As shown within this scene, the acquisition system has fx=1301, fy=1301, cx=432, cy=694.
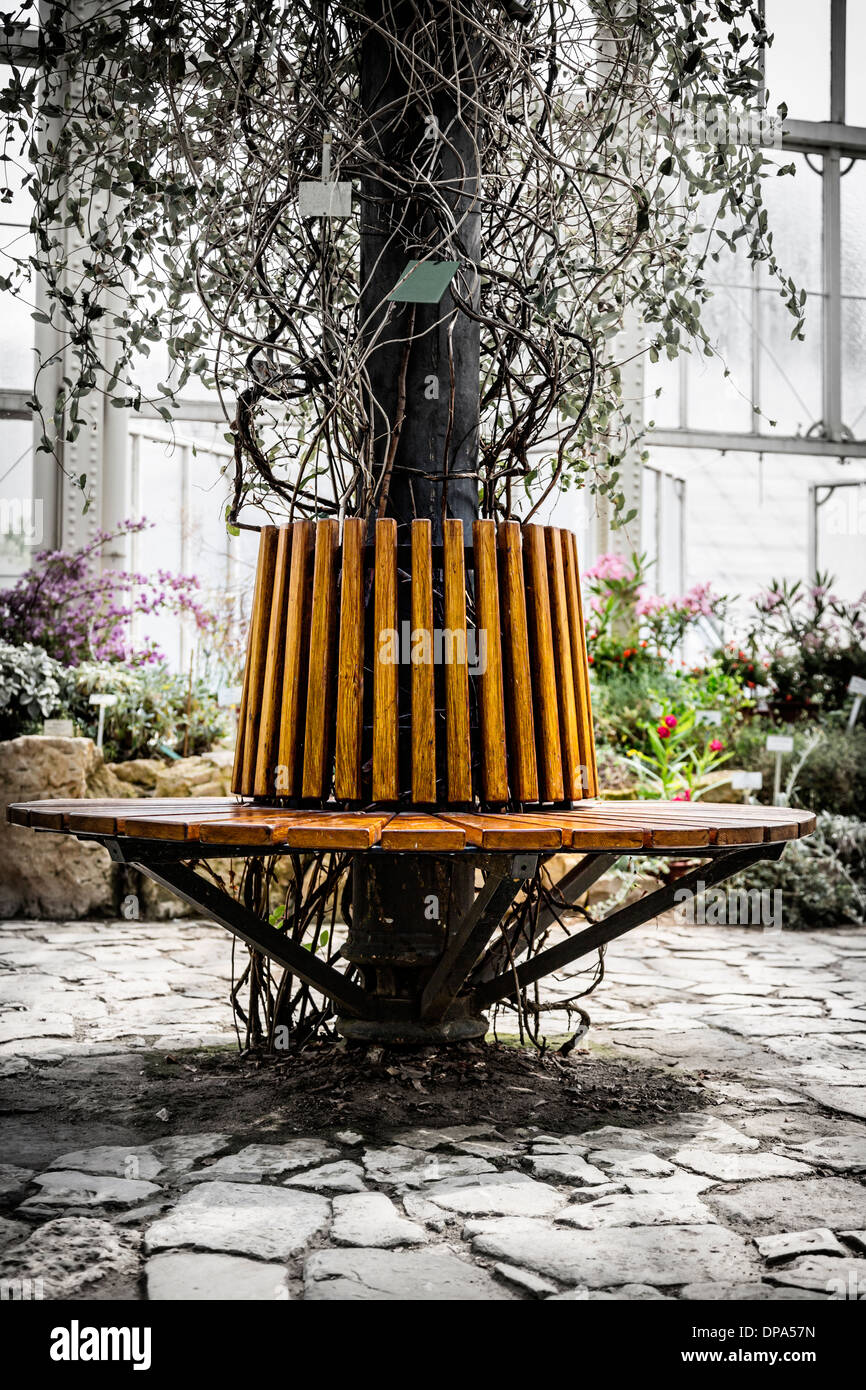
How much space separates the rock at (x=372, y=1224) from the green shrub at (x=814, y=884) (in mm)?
4052

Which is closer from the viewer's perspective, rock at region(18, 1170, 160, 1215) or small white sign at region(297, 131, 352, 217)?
rock at region(18, 1170, 160, 1215)

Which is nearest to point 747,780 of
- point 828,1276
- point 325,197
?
point 325,197

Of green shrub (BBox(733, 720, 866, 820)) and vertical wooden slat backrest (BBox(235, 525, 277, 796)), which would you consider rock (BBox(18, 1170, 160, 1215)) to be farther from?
green shrub (BBox(733, 720, 866, 820))

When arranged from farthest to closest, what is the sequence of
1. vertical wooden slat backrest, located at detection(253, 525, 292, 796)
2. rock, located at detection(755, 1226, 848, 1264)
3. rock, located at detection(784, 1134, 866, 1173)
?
1. vertical wooden slat backrest, located at detection(253, 525, 292, 796)
2. rock, located at detection(784, 1134, 866, 1173)
3. rock, located at detection(755, 1226, 848, 1264)

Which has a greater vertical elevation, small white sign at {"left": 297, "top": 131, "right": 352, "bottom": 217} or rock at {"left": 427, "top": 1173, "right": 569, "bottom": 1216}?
small white sign at {"left": 297, "top": 131, "right": 352, "bottom": 217}

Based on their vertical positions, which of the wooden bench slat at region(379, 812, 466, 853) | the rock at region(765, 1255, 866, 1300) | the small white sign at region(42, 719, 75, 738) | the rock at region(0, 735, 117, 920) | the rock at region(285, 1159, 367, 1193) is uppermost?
the small white sign at region(42, 719, 75, 738)

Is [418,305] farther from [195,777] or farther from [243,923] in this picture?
[195,777]

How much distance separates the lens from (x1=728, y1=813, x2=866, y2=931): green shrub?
5.92 meters

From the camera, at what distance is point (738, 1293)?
1.79 m

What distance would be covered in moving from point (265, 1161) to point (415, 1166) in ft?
0.90

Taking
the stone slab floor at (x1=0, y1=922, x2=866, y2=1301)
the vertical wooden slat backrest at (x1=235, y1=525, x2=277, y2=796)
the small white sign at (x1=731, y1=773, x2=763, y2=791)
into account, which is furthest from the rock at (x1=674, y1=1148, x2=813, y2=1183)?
the small white sign at (x1=731, y1=773, x2=763, y2=791)

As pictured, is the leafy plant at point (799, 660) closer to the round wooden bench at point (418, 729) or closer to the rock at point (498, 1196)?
→ the round wooden bench at point (418, 729)

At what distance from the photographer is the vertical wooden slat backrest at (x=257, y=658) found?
2.77m

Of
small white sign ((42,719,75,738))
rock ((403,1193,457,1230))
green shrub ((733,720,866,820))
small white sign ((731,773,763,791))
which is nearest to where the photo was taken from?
rock ((403,1193,457,1230))
